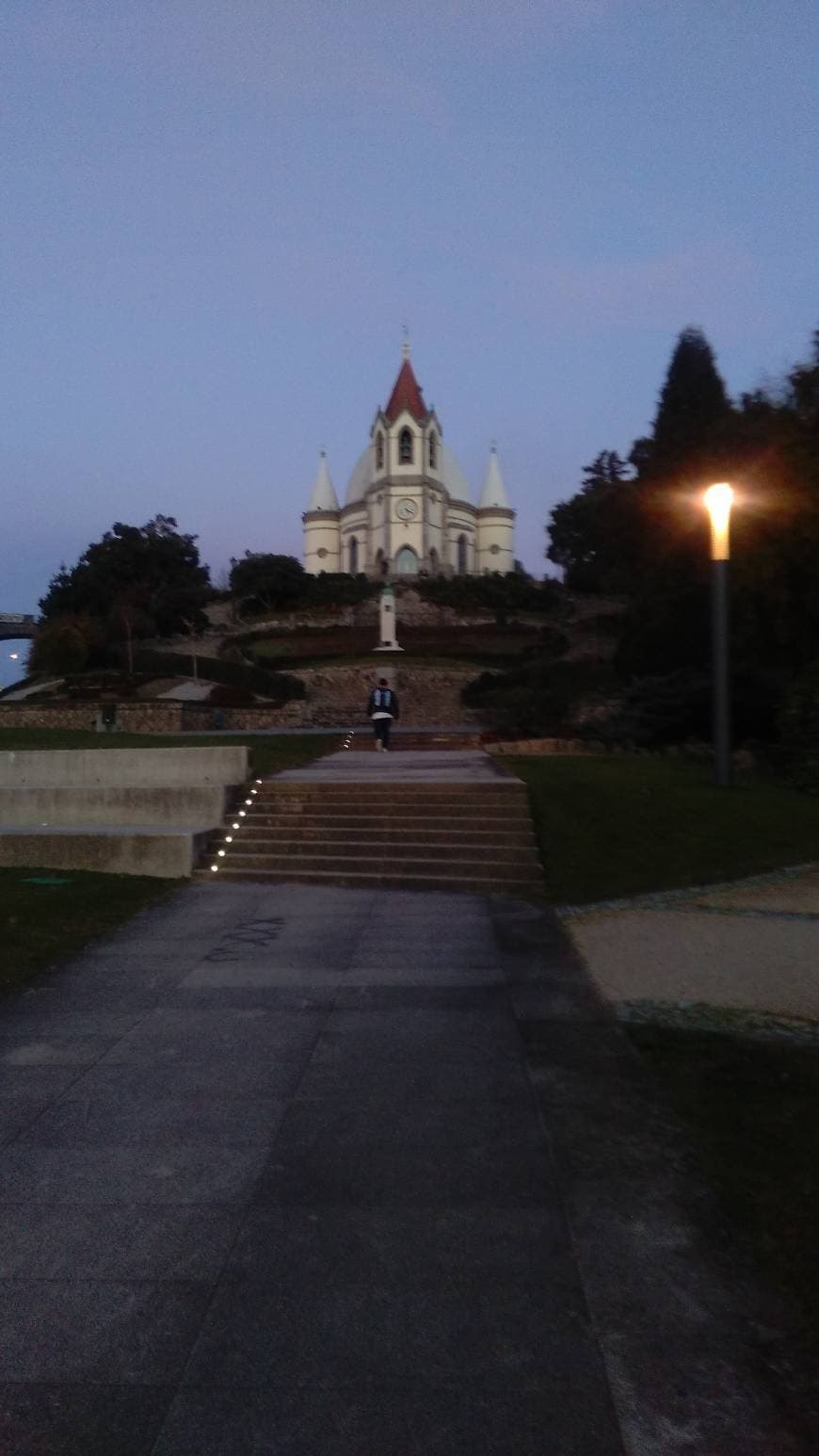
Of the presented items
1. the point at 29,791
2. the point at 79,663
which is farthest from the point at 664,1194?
the point at 79,663

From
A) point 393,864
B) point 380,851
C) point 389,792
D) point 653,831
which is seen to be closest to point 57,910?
point 393,864

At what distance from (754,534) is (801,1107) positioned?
16.7 m

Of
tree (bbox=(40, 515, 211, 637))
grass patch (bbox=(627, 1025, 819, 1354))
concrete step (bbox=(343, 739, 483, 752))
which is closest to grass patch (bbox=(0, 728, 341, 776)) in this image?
concrete step (bbox=(343, 739, 483, 752))

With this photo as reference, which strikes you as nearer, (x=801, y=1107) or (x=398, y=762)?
(x=801, y=1107)

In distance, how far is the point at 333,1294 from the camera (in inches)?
138

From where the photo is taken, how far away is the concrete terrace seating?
11.6 meters

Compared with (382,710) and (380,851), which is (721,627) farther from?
(382,710)

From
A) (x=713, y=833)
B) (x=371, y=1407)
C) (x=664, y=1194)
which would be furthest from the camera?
(x=713, y=833)

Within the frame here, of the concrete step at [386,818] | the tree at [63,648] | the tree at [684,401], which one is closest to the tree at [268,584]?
the tree at [63,648]

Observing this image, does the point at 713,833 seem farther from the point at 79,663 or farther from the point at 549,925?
the point at 79,663

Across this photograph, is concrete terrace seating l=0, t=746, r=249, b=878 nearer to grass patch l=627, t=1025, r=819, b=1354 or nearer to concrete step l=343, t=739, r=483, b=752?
grass patch l=627, t=1025, r=819, b=1354

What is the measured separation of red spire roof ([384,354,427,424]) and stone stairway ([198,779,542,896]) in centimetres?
7700

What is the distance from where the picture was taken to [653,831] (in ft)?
41.8

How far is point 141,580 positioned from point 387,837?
187 ft
